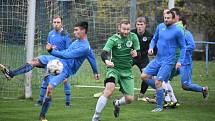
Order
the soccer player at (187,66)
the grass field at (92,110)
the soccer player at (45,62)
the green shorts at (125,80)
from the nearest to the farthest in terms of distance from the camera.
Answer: the green shorts at (125,80), the grass field at (92,110), the soccer player at (45,62), the soccer player at (187,66)

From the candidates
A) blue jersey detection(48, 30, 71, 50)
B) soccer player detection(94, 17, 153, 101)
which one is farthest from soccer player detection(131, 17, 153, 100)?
blue jersey detection(48, 30, 71, 50)

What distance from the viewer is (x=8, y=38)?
1527 cm

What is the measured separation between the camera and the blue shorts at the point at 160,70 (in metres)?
12.5

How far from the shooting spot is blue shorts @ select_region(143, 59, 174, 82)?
12540mm

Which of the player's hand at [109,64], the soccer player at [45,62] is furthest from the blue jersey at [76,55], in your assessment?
the soccer player at [45,62]

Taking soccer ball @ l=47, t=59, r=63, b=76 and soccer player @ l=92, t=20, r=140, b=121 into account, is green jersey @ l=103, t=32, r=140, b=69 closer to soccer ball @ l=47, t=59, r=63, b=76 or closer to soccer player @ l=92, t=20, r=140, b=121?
soccer player @ l=92, t=20, r=140, b=121

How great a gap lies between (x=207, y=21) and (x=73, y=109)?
72.4 feet

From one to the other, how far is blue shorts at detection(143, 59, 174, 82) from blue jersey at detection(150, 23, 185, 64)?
0.09 m

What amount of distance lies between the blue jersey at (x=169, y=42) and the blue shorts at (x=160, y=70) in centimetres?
9

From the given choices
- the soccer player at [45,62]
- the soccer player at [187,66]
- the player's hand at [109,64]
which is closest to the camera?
the player's hand at [109,64]

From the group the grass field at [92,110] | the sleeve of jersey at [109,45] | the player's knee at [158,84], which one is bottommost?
the grass field at [92,110]

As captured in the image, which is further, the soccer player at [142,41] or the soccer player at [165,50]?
the soccer player at [142,41]

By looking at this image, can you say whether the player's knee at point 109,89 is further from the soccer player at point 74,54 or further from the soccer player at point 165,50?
the soccer player at point 165,50

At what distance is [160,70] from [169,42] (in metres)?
0.61
